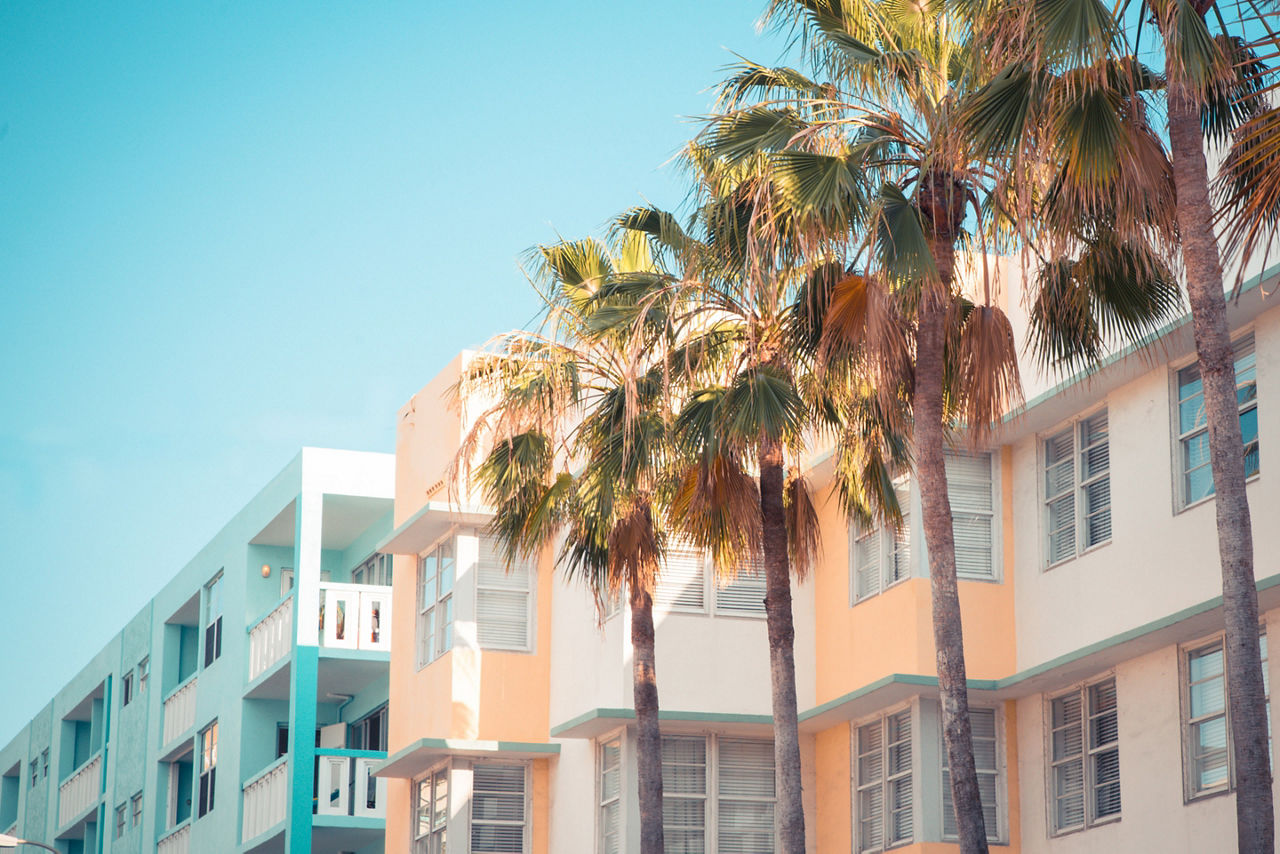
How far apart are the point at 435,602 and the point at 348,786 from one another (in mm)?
6456

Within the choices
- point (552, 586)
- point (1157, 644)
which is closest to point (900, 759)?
point (1157, 644)

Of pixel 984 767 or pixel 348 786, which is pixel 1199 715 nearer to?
pixel 984 767

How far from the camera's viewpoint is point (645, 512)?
2005cm

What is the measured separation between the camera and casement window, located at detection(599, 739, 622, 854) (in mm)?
25109

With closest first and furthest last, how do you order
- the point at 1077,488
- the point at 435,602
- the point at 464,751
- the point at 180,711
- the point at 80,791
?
1. the point at 1077,488
2. the point at 464,751
3. the point at 435,602
4. the point at 180,711
5. the point at 80,791

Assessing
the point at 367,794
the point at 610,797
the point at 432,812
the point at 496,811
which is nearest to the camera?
the point at 610,797

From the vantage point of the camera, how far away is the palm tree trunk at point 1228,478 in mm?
12461

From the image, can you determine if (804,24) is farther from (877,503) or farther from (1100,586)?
(1100,586)

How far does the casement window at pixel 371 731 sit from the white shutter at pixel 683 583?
11.6 m

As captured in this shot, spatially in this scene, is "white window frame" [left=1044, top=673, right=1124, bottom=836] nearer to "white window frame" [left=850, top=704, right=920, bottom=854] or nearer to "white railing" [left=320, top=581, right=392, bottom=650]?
"white window frame" [left=850, top=704, right=920, bottom=854]

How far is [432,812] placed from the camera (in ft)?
90.5

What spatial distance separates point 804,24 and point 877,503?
198 inches

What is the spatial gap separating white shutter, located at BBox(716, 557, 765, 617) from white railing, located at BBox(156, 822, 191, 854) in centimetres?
1820

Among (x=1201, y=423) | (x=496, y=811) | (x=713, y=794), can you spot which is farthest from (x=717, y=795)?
(x=1201, y=423)
